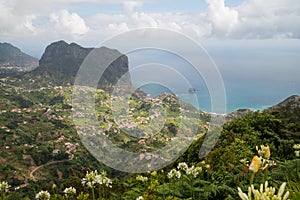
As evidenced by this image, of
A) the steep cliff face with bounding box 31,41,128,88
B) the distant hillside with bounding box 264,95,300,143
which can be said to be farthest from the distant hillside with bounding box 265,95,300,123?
the steep cliff face with bounding box 31,41,128,88

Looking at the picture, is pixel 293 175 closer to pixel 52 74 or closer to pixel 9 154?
pixel 9 154

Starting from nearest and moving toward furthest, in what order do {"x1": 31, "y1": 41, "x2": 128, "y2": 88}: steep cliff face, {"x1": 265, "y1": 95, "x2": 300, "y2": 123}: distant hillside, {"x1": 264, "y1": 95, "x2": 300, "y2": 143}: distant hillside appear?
{"x1": 264, "y1": 95, "x2": 300, "y2": 143}: distant hillside < {"x1": 265, "y1": 95, "x2": 300, "y2": 123}: distant hillside < {"x1": 31, "y1": 41, "x2": 128, "y2": 88}: steep cliff face

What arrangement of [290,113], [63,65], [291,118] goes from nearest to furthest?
[291,118]
[290,113]
[63,65]

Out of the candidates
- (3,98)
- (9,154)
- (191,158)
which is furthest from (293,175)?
(3,98)

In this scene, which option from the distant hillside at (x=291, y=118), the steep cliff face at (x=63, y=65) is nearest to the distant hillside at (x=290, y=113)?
the distant hillside at (x=291, y=118)

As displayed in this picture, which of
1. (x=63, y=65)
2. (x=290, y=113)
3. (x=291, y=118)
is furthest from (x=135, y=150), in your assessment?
(x=63, y=65)

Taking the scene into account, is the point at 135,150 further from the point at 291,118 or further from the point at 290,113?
the point at 291,118

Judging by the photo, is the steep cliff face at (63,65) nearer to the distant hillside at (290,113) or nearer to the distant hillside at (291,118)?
the distant hillside at (290,113)

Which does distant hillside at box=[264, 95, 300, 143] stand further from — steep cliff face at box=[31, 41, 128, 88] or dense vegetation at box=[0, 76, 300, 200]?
steep cliff face at box=[31, 41, 128, 88]
